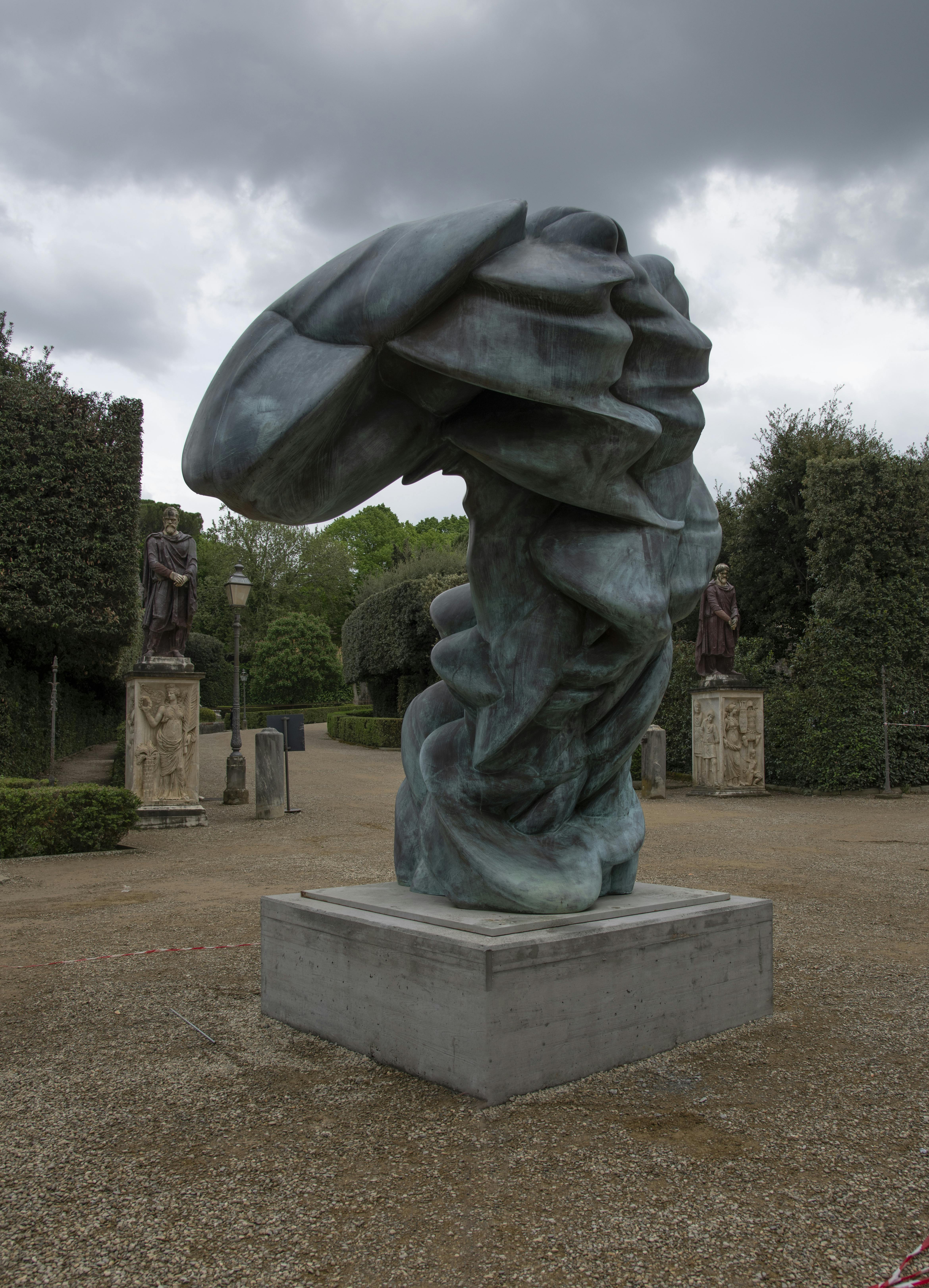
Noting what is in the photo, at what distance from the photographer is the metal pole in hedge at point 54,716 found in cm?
1443

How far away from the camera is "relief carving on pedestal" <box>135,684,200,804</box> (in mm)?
10578

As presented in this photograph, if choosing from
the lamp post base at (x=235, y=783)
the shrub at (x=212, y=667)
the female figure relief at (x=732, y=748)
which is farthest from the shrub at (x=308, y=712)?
the female figure relief at (x=732, y=748)

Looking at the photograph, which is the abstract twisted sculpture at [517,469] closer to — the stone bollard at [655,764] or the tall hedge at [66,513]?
the stone bollard at [655,764]

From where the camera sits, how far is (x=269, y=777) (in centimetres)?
1140

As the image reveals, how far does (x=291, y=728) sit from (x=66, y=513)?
4.92 m

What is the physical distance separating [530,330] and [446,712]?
4.80 feet

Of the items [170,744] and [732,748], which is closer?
[170,744]

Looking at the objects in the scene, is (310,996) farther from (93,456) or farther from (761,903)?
(93,456)

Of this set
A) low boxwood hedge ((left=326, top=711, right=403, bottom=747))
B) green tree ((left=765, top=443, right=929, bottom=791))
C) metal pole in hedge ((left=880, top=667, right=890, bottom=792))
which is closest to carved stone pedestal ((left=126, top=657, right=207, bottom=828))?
green tree ((left=765, top=443, right=929, bottom=791))

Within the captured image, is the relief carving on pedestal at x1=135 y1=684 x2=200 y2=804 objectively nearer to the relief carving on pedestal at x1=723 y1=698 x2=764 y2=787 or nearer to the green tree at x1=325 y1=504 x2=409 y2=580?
the relief carving on pedestal at x1=723 y1=698 x2=764 y2=787

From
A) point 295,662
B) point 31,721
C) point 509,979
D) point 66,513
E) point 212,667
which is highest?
point 66,513

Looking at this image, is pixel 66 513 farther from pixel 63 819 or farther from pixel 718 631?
pixel 718 631

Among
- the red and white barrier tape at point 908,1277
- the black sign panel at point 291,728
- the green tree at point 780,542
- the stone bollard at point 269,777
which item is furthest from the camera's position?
the green tree at point 780,542

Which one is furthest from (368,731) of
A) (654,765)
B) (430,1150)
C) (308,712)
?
(430,1150)
